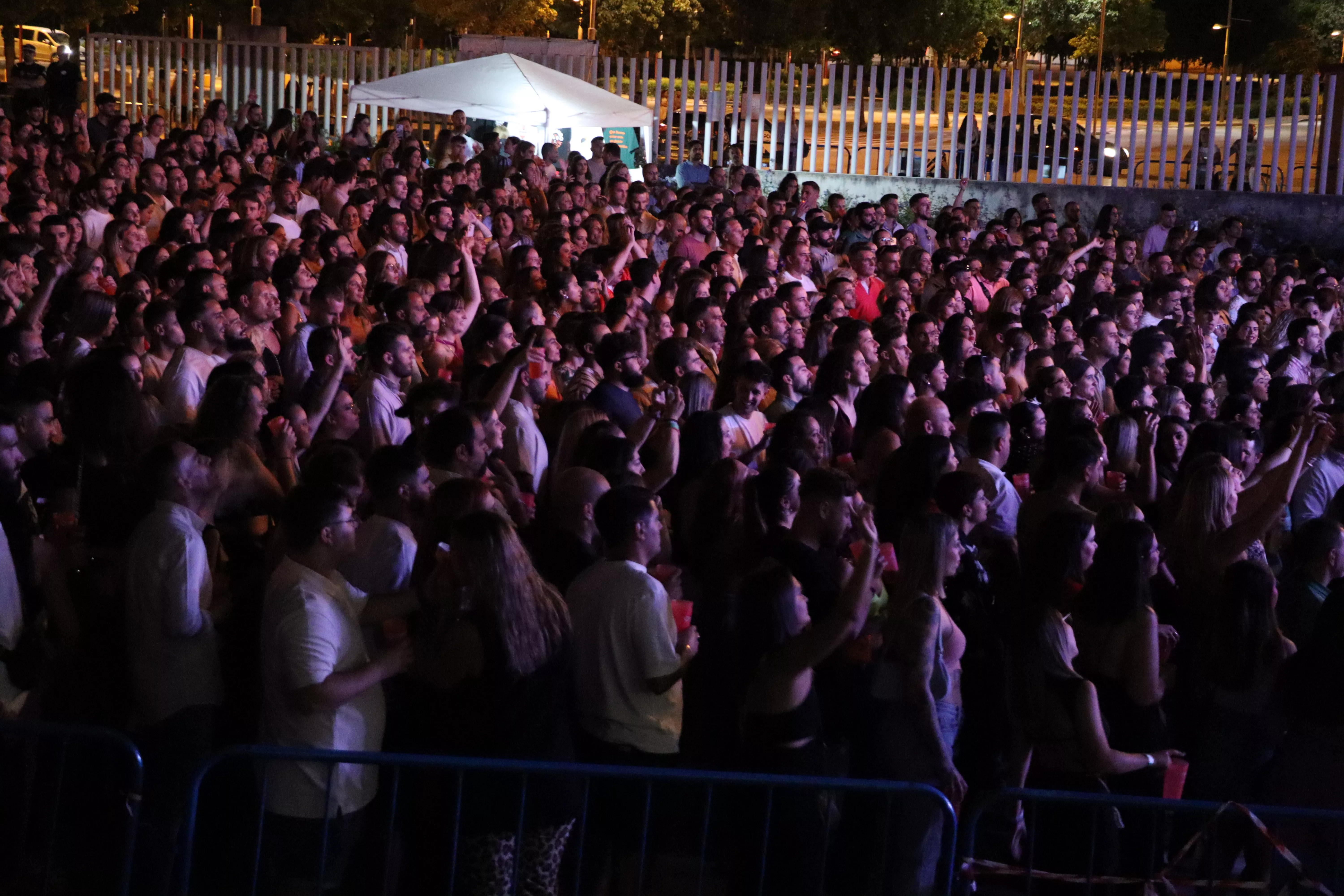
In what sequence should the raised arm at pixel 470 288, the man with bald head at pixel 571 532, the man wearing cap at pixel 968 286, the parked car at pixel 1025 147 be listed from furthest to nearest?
the parked car at pixel 1025 147 < the man wearing cap at pixel 968 286 < the raised arm at pixel 470 288 < the man with bald head at pixel 571 532

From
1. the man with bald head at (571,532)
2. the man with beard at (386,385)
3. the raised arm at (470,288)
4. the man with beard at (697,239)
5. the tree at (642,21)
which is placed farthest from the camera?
the tree at (642,21)

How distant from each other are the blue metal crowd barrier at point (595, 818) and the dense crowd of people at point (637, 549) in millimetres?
58

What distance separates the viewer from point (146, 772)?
183 inches

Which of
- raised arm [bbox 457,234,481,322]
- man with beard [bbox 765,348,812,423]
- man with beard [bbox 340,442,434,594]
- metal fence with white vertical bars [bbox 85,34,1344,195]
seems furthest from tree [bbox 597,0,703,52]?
man with beard [bbox 340,442,434,594]

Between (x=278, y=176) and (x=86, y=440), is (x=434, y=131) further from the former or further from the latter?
(x=86, y=440)

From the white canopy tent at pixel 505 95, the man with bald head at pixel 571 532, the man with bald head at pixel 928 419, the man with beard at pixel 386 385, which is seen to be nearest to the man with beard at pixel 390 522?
the man with bald head at pixel 571 532

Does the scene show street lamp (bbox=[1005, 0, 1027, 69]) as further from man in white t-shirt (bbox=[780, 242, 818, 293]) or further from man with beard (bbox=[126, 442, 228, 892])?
man with beard (bbox=[126, 442, 228, 892])

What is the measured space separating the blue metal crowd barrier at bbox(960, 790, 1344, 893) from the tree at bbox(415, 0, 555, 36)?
112ft

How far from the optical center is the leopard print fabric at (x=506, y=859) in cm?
421

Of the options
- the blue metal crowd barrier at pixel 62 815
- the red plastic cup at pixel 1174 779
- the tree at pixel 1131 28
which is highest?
the tree at pixel 1131 28

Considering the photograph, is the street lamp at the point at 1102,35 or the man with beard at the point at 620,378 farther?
the street lamp at the point at 1102,35

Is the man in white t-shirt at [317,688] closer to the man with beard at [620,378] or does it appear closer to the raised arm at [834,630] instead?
the raised arm at [834,630]

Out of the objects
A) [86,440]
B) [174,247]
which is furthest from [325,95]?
[86,440]

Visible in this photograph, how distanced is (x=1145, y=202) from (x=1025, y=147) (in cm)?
167
